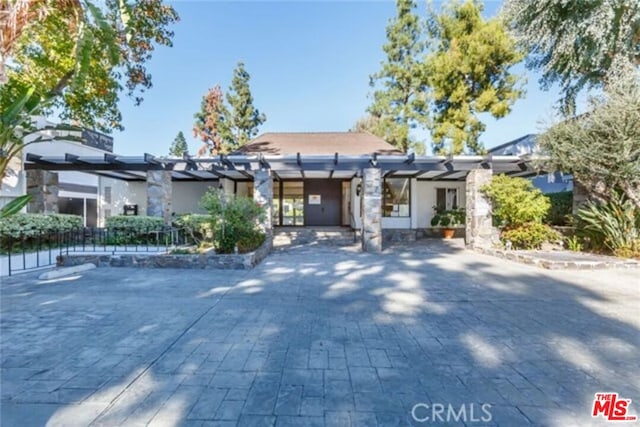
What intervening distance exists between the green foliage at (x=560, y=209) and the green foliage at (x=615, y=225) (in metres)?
2.65

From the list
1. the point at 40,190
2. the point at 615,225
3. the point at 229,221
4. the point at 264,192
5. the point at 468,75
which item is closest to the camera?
the point at 615,225

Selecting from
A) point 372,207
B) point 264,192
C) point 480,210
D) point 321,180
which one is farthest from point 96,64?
point 480,210

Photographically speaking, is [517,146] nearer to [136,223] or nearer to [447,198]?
[447,198]

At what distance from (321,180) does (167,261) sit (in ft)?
34.9

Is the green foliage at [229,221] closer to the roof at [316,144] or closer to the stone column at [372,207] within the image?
the stone column at [372,207]

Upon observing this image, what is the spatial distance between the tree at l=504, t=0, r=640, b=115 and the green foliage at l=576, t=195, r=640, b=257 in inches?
161

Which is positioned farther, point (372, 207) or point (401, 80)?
point (401, 80)

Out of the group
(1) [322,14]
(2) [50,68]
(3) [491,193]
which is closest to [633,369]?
(3) [491,193]

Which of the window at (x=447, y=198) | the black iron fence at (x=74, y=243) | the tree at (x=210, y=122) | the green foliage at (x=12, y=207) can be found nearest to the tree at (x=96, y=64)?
the black iron fence at (x=74, y=243)

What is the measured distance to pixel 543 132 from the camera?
9.55 metres

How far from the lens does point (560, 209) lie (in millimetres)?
12148

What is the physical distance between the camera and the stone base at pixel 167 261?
26.6 ft

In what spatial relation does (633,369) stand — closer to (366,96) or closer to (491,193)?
(491,193)

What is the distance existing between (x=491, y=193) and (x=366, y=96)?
1451 cm
